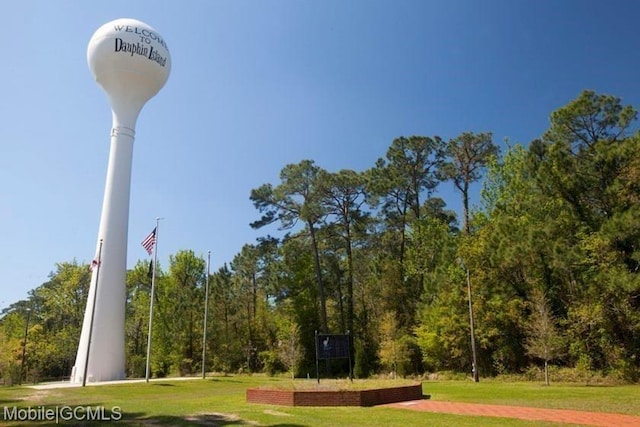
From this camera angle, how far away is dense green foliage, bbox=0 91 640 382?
25.9 metres

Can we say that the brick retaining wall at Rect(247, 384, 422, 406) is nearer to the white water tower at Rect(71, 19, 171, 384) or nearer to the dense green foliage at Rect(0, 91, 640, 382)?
the dense green foliage at Rect(0, 91, 640, 382)

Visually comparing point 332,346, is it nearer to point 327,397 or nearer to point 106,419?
point 327,397

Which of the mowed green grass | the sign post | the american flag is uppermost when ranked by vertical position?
the american flag

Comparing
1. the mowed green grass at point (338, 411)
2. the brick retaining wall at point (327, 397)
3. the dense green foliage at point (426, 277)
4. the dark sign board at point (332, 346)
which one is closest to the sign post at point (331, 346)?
the dark sign board at point (332, 346)

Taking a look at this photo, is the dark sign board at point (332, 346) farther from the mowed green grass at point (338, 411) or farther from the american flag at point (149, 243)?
the american flag at point (149, 243)

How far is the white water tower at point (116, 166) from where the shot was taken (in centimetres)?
3061

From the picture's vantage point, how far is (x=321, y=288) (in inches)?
1734

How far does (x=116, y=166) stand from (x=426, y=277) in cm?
2392

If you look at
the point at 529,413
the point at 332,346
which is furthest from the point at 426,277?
the point at 529,413

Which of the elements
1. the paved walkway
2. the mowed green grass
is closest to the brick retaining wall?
the paved walkway

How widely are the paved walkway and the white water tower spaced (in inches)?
839

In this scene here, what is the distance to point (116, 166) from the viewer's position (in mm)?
33375

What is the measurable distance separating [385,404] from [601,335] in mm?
16003

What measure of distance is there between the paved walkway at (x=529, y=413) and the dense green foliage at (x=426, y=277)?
36.4 feet
